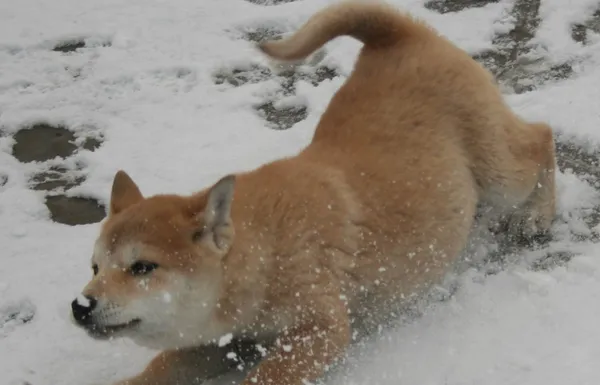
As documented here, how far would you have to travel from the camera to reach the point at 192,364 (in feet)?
10.5

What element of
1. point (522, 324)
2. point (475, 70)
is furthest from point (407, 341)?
point (475, 70)

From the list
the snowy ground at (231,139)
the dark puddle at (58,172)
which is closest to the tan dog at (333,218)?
the snowy ground at (231,139)

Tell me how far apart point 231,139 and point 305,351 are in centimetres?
199

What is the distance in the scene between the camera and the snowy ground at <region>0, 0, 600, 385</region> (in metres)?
3.25

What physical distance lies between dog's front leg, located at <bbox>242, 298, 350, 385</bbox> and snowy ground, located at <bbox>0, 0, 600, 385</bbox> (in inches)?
8.2

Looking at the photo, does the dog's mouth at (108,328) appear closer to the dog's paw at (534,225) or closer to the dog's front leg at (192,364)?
the dog's front leg at (192,364)

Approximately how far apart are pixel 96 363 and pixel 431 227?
1533 mm

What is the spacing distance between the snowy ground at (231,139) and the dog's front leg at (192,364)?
0.08 metres

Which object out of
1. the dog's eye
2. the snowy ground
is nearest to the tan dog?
the dog's eye

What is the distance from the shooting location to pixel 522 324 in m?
3.28

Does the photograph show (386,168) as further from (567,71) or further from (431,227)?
(567,71)

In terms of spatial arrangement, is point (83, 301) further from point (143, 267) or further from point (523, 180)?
point (523, 180)

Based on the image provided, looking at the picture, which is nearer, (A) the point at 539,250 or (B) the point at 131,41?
(A) the point at 539,250

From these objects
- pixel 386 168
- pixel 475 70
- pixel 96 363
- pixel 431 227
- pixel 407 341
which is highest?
pixel 475 70
